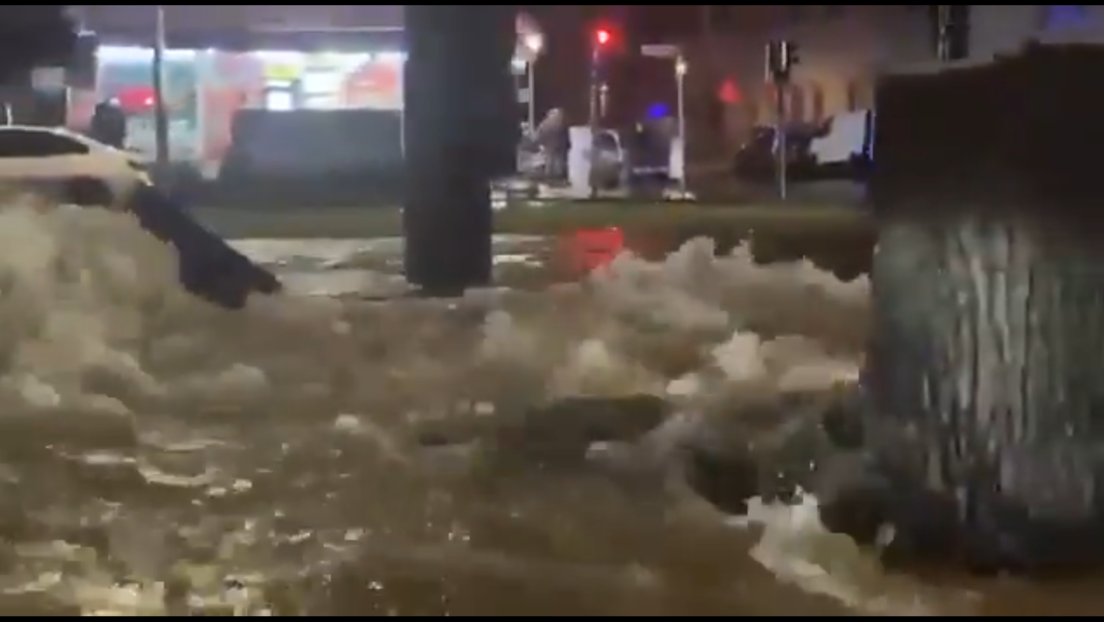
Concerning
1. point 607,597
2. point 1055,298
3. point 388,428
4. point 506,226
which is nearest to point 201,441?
point 388,428

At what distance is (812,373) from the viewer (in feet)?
3.03

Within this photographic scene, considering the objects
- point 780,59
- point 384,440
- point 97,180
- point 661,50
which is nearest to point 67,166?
point 97,180

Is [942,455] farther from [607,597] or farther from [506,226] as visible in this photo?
[506,226]

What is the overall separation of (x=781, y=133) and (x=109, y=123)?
22.4 inches

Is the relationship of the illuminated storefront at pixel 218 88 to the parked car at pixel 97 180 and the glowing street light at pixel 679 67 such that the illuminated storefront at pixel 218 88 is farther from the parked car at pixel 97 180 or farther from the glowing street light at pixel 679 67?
the glowing street light at pixel 679 67

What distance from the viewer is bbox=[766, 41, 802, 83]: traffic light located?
1.01 metres

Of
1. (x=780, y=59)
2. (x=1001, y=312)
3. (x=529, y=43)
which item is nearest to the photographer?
(x=1001, y=312)

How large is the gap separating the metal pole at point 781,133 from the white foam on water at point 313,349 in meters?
0.15

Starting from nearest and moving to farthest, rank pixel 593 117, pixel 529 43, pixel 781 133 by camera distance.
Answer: pixel 529 43 → pixel 593 117 → pixel 781 133

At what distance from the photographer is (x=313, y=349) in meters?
0.92

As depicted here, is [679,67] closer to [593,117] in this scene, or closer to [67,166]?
[593,117]

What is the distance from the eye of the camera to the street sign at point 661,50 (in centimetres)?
87

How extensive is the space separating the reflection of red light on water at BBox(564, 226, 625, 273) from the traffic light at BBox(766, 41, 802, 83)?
6.9 inches

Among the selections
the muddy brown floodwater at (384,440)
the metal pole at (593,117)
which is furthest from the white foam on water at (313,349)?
the metal pole at (593,117)
